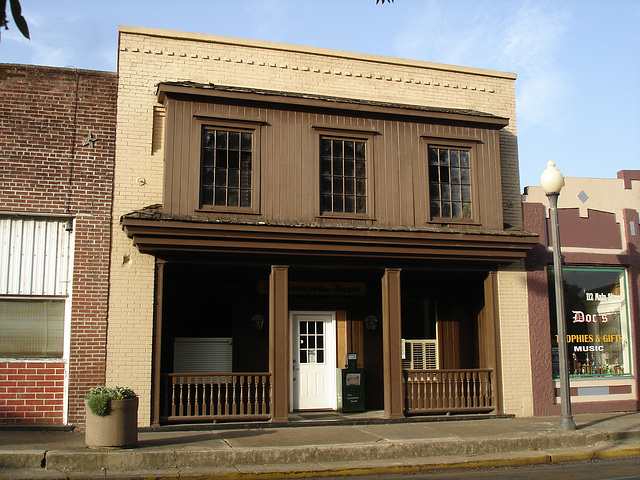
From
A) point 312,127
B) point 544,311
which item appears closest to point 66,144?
point 312,127

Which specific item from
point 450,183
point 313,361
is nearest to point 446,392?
point 313,361

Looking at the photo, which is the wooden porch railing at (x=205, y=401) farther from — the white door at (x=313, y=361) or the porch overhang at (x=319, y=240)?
the porch overhang at (x=319, y=240)

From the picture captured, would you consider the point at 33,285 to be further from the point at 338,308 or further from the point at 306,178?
the point at 338,308

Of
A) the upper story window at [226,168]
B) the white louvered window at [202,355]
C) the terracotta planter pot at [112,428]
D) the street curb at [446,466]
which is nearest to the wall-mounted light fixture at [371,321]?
the white louvered window at [202,355]

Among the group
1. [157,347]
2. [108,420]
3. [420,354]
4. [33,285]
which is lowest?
[108,420]

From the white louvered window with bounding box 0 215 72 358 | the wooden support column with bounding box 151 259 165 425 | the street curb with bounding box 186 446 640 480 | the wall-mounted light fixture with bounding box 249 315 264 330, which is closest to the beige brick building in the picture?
the wooden support column with bounding box 151 259 165 425

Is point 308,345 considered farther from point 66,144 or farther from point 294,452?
point 66,144

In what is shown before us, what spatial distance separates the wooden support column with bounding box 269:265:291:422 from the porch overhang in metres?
0.55

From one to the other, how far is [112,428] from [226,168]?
5.29 m

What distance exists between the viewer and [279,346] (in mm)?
12406

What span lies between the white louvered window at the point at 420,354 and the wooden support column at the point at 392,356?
225 cm

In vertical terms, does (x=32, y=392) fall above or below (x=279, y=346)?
below

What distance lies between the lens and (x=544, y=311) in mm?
14406

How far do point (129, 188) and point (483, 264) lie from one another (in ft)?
23.9
